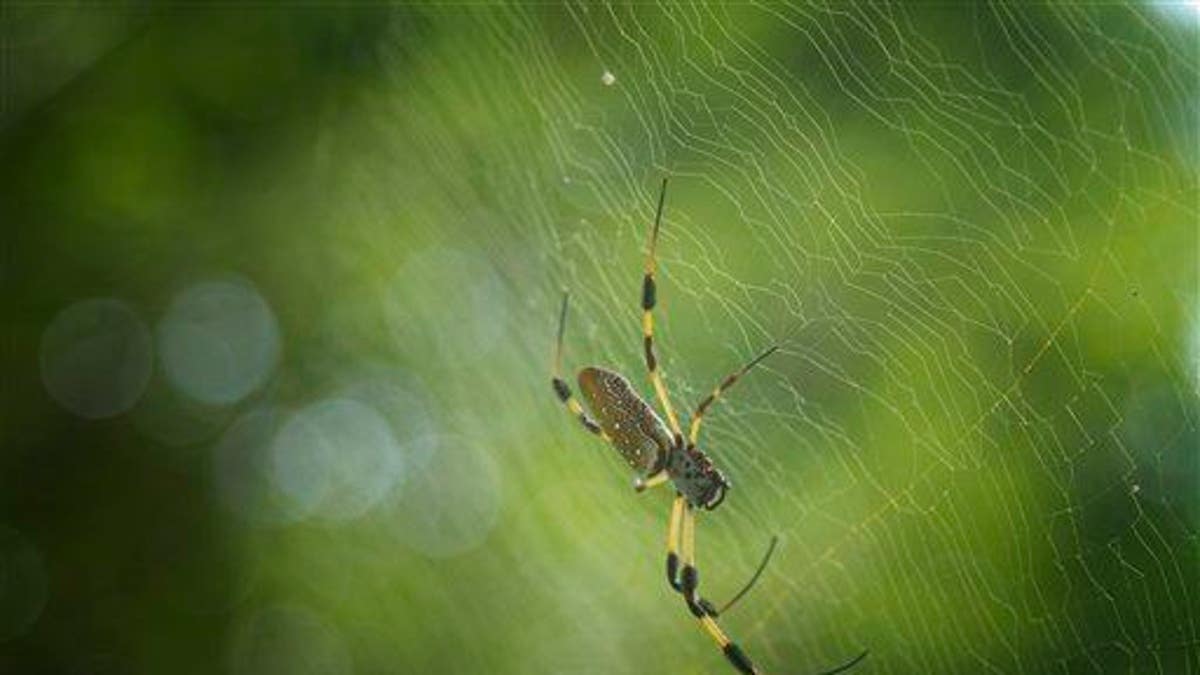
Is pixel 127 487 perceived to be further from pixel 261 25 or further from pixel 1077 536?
pixel 1077 536

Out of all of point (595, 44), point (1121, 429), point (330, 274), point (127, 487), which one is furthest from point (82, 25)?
point (1121, 429)

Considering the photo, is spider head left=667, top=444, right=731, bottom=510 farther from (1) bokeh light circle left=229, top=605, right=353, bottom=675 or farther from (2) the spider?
(1) bokeh light circle left=229, top=605, right=353, bottom=675

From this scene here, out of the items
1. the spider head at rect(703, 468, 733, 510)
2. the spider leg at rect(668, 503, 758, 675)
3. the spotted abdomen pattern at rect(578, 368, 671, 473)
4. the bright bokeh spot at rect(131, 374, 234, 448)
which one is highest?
the bright bokeh spot at rect(131, 374, 234, 448)

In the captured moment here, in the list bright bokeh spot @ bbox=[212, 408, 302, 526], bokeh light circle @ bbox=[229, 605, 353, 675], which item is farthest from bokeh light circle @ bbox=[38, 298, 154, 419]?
bokeh light circle @ bbox=[229, 605, 353, 675]

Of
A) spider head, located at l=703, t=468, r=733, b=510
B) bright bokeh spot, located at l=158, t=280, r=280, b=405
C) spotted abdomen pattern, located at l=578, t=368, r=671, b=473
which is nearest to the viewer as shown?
spotted abdomen pattern, located at l=578, t=368, r=671, b=473

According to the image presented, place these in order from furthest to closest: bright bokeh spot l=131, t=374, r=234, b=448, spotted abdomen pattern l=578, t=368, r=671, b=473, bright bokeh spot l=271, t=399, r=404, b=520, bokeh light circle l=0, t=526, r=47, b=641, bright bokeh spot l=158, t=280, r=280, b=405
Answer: bright bokeh spot l=271, t=399, r=404, b=520, bright bokeh spot l=158, t=280, r=280, b=405, bright bokeh spot l=131, t=374, r=234, b=448, bokeh light circle l=0, t=526, r=47, b=641, spotted abdomen pattern l=578, t=368, r=671, b=473

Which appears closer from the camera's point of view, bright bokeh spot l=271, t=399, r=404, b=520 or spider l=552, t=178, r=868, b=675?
spider l=552, t=178, r=868, b=675
